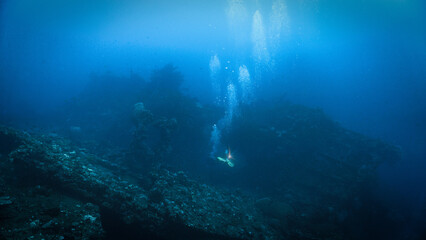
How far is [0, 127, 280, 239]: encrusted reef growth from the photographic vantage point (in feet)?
21.7

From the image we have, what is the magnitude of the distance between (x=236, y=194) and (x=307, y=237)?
4.66m

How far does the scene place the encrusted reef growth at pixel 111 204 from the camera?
6.63 m

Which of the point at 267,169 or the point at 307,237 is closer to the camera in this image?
the point at 307,237

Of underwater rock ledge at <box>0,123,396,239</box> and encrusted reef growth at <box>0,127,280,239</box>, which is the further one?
encrusted reef growth at <box>0,127,280,239</box>

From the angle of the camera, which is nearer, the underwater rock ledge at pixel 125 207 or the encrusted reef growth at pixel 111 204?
the underwater rock ledge at pixel 125 207

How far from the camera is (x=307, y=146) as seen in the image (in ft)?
53.1

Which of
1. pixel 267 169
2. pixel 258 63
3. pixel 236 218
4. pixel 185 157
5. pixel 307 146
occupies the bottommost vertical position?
pixel 236 218

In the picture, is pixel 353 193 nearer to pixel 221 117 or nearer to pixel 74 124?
pixel 221 117

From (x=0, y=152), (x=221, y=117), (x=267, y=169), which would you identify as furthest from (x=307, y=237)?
(x=0, y=152)

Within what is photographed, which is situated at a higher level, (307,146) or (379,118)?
(379,118)

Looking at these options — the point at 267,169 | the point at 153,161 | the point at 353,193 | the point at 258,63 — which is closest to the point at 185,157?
the point at 153,161

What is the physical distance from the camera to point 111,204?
799cm

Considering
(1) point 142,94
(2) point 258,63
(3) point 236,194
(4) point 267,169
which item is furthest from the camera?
(2) point 258,63

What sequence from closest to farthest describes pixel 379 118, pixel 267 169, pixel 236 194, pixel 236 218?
pixel 236 218, pixel 236 194, pixel 267 169, pixel 379 118
